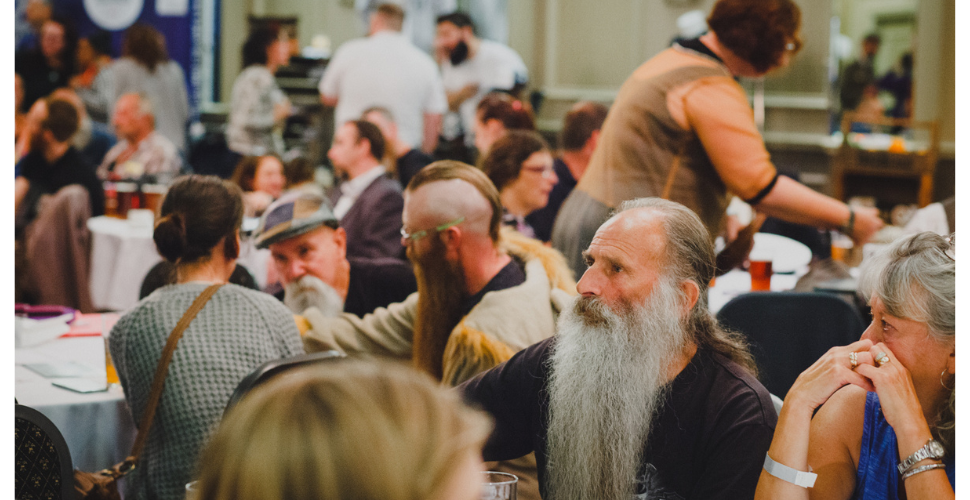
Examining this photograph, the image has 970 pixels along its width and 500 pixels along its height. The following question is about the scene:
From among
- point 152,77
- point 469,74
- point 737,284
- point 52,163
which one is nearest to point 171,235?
point 737,284

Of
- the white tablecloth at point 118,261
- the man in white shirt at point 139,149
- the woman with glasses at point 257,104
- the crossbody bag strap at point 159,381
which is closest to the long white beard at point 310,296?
the crossbody bag strap at point 159,381

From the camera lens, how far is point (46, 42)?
820 centimetres

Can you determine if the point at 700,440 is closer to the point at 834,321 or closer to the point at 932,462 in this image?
the point at 932,462

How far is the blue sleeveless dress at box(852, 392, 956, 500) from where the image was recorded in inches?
58.1

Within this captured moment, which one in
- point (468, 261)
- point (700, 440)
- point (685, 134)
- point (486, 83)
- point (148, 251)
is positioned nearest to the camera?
point (700, 440)

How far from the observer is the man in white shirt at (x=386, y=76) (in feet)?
18.5

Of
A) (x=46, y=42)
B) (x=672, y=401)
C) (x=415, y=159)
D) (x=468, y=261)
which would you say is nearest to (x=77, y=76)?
(x=46, y=42)

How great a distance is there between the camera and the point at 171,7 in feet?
32.6

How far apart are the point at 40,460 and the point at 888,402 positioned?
1.61 meters

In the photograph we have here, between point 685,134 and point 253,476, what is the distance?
2.08 m

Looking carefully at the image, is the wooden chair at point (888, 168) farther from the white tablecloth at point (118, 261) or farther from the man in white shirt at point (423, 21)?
the white tablecloth at point (118, 261)

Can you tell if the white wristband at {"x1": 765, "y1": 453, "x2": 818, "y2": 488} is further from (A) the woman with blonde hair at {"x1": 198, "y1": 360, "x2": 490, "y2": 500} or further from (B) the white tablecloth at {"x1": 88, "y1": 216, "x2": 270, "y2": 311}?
(B) the white tablecloth at {"x1": 88, "y1": 216, "x2": 270, "y2": 311}

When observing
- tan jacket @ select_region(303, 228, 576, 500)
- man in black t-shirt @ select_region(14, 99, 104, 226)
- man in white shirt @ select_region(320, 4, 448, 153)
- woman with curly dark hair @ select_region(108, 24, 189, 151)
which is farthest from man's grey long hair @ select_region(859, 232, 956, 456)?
woman with curly dark hair @ select_region(108, 24, 189, 151)

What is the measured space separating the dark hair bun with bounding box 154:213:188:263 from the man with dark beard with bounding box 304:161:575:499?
58 cm
